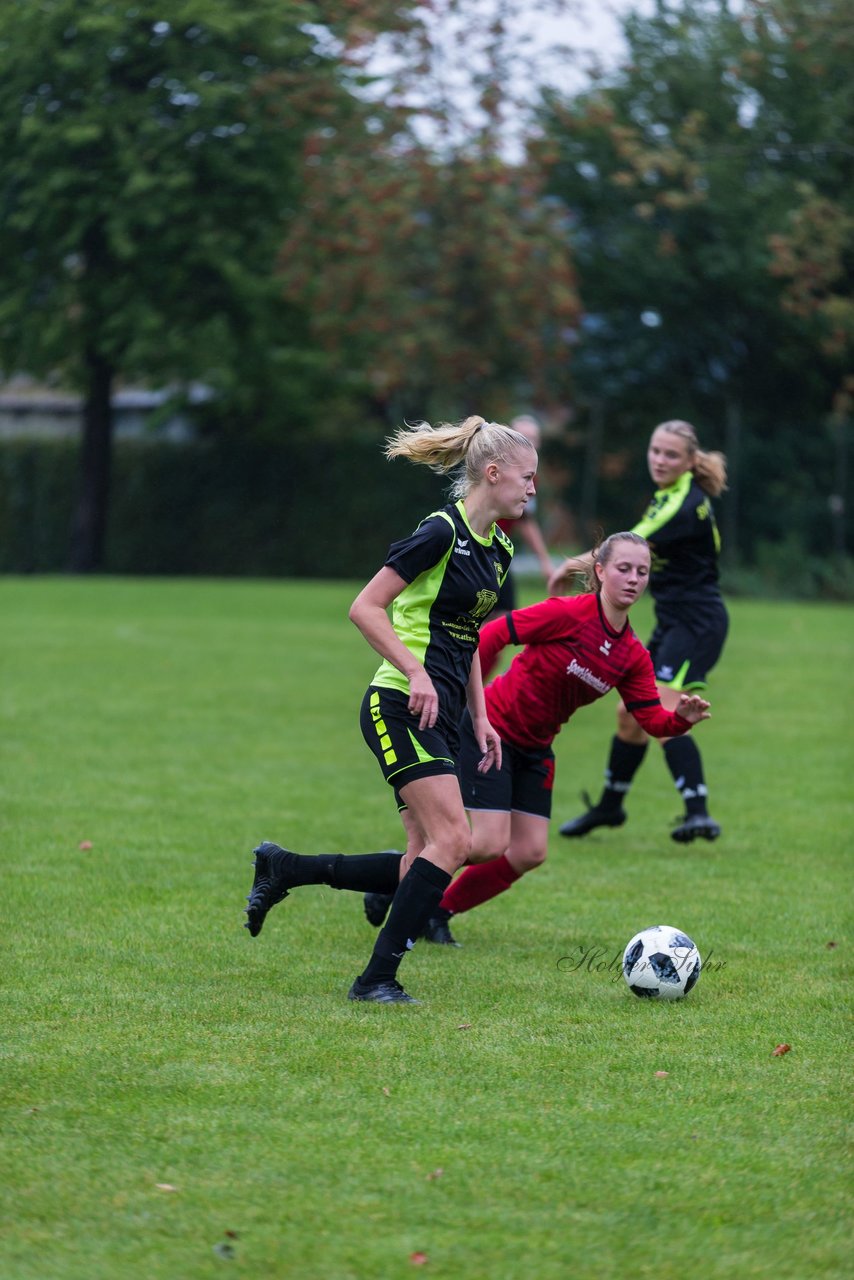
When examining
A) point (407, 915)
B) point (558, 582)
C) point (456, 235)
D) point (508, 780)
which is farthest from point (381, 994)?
point (456, 235)

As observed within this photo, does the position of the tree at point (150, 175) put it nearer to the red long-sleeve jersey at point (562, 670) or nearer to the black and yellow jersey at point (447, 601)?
the red long-sleeve jersey at point (562, 670)

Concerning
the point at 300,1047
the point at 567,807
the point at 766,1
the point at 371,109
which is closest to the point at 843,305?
the point at 766,1

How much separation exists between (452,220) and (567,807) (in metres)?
22.4

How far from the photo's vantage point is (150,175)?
3117cm

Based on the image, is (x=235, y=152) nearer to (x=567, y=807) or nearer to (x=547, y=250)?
(x=547, y=250)

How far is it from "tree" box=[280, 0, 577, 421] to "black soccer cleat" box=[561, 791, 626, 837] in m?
22.3

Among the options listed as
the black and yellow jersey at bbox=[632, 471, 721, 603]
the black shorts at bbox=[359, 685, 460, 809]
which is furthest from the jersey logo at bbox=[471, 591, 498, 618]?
the black and yellow jersey at bbox=[632, 471, 721, 603]

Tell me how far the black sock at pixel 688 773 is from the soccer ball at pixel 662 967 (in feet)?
10.5

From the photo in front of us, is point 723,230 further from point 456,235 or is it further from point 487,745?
point 487,745

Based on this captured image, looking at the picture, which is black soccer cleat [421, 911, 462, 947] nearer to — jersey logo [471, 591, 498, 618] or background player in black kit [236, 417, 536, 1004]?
background player in black kit [236, 417, 536, 1004]

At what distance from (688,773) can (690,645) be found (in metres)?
0.70

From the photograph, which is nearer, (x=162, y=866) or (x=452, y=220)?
(x=162, y=866)

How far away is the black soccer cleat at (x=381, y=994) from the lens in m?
5.67

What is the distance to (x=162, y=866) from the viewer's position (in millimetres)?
8094
